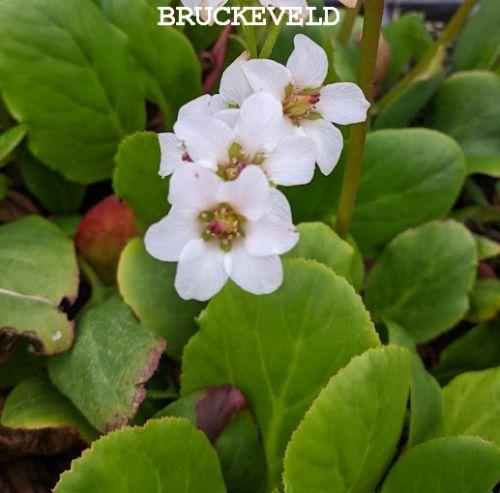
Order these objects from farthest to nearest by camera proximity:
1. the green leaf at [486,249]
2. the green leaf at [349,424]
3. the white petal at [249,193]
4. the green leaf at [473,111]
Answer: the green leaf at [473,111]
the green leaf at [486,249]
the green leaf at [349,424]
the white petal at [249,193]

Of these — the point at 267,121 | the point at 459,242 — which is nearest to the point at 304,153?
the point at 267,121

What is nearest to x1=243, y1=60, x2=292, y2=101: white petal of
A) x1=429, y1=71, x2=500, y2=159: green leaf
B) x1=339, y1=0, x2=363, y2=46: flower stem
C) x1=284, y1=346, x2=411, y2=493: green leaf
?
x1=284, y1=346, x2=411, y2=493: green leaf

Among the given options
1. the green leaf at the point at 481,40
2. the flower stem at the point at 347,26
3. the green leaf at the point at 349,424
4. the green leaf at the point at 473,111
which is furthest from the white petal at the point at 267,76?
the green leaf at the point at 481,40

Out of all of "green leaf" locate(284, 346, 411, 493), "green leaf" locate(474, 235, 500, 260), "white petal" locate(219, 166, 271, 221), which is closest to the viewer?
"white petal" locate(219, 166, 271, 221)

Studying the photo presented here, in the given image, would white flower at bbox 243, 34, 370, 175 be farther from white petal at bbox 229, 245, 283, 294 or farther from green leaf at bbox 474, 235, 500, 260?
green leaf at bbox 474, 235, 500, 260

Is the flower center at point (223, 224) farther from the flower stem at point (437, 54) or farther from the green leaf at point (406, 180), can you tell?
the flower stem at point (437, 54)

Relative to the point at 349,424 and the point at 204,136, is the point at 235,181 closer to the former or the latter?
the point at 204,136
